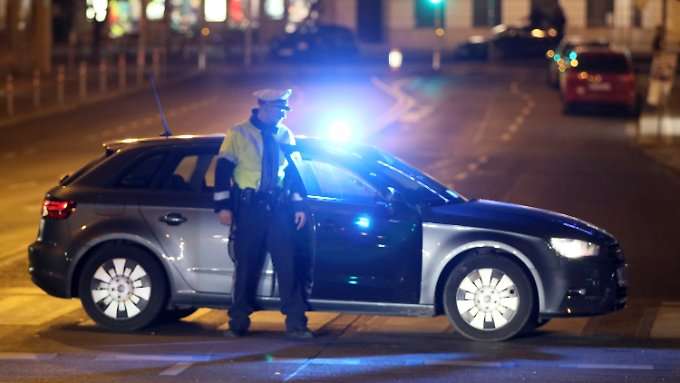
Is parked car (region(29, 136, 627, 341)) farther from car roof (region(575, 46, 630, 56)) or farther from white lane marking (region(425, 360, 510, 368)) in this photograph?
car roof (region(575, 46, 630, 56))

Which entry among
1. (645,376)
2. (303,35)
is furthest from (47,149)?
(303,35)

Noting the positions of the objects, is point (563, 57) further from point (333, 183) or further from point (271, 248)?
point (271, 248)

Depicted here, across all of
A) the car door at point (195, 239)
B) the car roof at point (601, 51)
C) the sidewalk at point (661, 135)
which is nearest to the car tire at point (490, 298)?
the car door at point (195, 239)

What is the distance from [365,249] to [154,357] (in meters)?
1.61

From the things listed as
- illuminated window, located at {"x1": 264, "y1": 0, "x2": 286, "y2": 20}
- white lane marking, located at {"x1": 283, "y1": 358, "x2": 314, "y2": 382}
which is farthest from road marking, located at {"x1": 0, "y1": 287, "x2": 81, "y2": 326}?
illuminated window, located at {"x1": 264, "y1": 0, "x2": 286, "y2": 20}

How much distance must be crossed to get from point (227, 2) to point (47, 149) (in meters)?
45.5

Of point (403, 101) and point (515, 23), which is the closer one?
point (403, 101)

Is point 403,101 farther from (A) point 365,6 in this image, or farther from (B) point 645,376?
(A) point 365,6

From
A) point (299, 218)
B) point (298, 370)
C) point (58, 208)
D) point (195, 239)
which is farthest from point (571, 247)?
point (58, 208)

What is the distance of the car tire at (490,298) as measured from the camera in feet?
34.1

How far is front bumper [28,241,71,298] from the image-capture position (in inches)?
428

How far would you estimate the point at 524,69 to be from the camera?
52594 mm

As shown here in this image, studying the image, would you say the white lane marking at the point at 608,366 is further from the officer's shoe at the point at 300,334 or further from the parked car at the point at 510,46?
the parked car at the point at 510,46

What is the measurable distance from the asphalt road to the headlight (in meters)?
0.61
